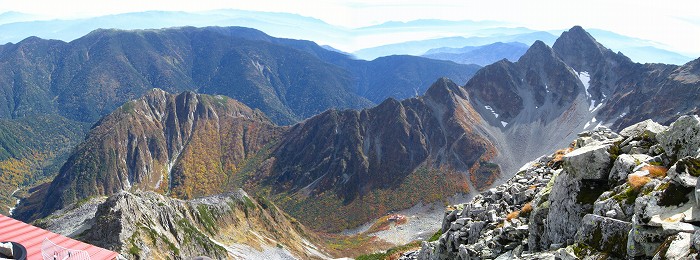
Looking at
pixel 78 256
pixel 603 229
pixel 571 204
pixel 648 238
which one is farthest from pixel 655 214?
pixel 78 256

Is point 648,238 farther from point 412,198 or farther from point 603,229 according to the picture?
point 412,198

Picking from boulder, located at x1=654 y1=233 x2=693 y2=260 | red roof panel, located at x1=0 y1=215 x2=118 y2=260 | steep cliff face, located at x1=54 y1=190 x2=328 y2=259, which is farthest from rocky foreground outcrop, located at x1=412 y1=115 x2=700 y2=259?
steep cliff face, located at x1=54 y1=190 x2=328 y2=259

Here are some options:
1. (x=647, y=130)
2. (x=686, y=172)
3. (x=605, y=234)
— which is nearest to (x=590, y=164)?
(x=647, y=130)

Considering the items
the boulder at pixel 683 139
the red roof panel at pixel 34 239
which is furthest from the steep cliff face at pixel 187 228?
the boulder at pixel 683 139

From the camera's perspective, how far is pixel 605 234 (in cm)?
1752

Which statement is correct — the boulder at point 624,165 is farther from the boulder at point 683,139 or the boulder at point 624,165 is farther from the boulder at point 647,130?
the boulder at point 647,130

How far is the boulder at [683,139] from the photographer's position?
62.3 feet

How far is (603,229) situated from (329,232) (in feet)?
572

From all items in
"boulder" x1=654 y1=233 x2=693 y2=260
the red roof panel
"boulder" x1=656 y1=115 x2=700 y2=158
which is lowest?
the red roof panel

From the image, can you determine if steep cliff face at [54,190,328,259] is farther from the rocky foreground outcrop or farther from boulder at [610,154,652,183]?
boulder at [610,154,652,183]

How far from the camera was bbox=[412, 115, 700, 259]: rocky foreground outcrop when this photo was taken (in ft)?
50.6

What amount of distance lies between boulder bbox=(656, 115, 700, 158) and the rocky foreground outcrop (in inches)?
1.9

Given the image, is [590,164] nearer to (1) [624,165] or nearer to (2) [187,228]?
(1) [624,165]

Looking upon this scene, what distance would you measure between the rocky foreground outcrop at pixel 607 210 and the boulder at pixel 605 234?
0.12 ft
